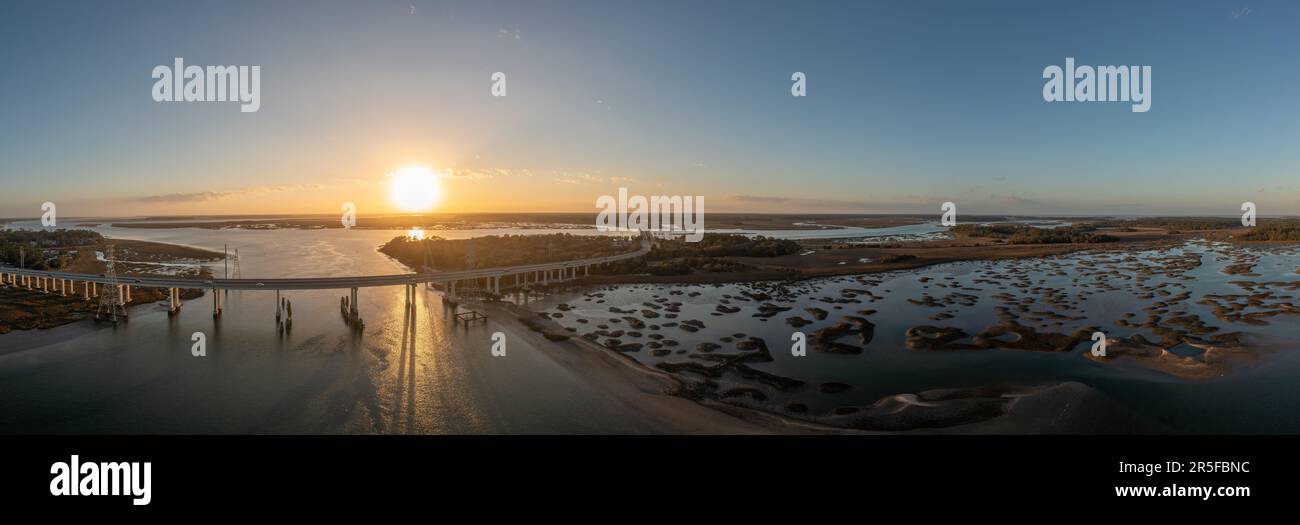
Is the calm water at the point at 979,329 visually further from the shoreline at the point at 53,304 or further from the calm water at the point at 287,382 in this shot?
the shoreline at the point at 53,304

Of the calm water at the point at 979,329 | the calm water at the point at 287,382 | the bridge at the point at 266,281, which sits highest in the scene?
the bridge at the point at 266,281

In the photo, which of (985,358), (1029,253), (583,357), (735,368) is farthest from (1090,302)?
(1029,253)

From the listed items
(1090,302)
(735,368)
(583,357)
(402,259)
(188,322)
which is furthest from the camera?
(402,259)

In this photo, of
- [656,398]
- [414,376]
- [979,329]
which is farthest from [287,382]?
[979,329]

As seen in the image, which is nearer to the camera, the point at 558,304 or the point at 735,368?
the point at 735,368

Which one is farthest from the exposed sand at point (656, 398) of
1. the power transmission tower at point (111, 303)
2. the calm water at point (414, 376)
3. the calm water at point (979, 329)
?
the power transmission tower at point (111, 303)

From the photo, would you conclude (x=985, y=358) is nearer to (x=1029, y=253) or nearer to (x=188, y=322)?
(x=188, y=322)

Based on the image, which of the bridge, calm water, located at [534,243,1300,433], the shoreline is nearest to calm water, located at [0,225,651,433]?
the shoreline
